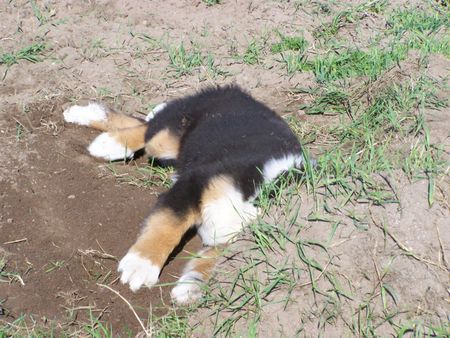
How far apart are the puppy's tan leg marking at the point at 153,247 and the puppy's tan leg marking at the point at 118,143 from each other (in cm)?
135

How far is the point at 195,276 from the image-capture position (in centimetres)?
396

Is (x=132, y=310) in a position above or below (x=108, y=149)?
above

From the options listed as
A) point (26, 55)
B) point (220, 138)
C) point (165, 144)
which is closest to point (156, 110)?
point (165, 144)

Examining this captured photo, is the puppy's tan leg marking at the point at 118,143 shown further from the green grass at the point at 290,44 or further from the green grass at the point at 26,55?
the green grass at the point at 290,44

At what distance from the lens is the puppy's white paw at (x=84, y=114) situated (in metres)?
5.60

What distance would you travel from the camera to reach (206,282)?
12.6 feet

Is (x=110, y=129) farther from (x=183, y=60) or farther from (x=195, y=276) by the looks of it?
(x=195, y=276)

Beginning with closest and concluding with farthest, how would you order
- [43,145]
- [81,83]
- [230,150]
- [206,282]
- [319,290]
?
1. [319,290]
2. [206,282]
3. [230,150]
4. [43,145]
5. [81,83]

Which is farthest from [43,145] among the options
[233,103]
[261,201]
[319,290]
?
[319,290]

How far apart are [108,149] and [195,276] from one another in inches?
68.8

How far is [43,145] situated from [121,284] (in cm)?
169

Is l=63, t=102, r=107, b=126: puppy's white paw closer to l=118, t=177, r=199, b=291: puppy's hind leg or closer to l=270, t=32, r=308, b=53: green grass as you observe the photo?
l=118, t=177, r=199, b=291: puppy's hind leg

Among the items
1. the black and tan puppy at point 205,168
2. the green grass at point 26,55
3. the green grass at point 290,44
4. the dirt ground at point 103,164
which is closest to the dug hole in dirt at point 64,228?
the dirt ground at point 103,164

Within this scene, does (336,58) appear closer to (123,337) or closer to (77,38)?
(77,38)
